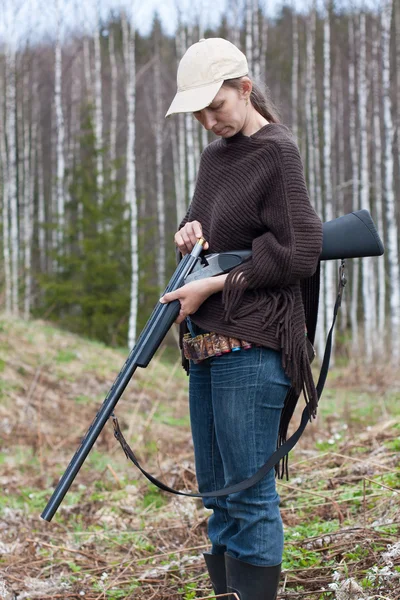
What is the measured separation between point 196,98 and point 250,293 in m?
0.66

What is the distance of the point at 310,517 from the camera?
12.1 ft

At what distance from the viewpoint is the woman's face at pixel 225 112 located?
7.16 feet

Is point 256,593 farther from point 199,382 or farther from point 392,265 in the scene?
point 392,265

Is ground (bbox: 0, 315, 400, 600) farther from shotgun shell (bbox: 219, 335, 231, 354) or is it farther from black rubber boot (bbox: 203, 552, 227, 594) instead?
shotgun shell (bbox: 219, 335, 231, 354)

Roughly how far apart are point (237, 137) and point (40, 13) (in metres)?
17.6

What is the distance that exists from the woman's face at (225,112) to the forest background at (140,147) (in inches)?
380

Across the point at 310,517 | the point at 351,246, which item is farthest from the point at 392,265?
the point at 351,246

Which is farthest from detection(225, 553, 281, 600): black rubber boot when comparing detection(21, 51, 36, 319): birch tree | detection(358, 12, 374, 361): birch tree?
detection(21, 51, 36, 319): birch tree

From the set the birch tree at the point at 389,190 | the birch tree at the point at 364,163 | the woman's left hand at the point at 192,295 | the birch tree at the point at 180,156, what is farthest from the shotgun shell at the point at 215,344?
the birch tree at the point at 180,156

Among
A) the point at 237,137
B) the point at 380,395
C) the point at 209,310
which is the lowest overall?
the point at 380,395

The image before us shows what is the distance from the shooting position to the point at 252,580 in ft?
7.36

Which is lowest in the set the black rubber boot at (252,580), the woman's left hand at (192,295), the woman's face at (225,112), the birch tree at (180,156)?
the black rubber boot at (252,580)

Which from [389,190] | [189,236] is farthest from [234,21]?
[189,236]

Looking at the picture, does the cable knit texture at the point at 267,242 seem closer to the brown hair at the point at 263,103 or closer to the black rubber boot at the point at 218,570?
the brown hair at the point at 263,103
